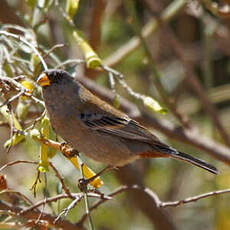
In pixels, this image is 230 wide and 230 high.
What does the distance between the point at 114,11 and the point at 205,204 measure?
7.66ft

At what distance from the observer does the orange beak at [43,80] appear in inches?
113

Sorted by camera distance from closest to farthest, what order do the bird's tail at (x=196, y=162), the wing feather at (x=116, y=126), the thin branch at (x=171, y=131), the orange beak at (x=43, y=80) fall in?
1. the orange beak at (x=43, y=80)
2. the bird's tail at (x=196, y=162)
3. the wing feather at (x=116, y=126)
4. the thin branch at (x=171, y=131)

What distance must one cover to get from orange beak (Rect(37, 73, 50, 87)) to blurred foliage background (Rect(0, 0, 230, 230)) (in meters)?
0.11

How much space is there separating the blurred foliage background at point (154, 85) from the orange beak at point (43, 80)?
109mm

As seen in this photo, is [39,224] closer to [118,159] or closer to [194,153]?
[118,159]

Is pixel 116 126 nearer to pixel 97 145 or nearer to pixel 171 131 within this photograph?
pixel 97 145

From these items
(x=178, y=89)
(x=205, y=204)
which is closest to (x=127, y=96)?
(x=178, y=89)

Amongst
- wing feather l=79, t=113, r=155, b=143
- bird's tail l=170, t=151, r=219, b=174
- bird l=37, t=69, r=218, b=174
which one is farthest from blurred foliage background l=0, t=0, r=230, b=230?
bird's tail l=170, t=151, r=219, b=174

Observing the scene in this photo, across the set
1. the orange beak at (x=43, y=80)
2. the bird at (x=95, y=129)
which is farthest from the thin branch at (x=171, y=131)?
the orange beak at (x=43, y=80)

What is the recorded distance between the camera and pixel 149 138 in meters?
3.41

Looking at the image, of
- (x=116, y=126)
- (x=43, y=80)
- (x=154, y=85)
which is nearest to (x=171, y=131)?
(x=154, y=85)

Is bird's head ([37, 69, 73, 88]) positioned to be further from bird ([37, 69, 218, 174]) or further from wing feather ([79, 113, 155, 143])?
wing feather ([79, 113, 155, 143])

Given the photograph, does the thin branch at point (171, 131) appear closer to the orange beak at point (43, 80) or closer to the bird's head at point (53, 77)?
the bird's head at point (53, 77)

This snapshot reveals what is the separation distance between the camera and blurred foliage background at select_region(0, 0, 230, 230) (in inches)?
158
